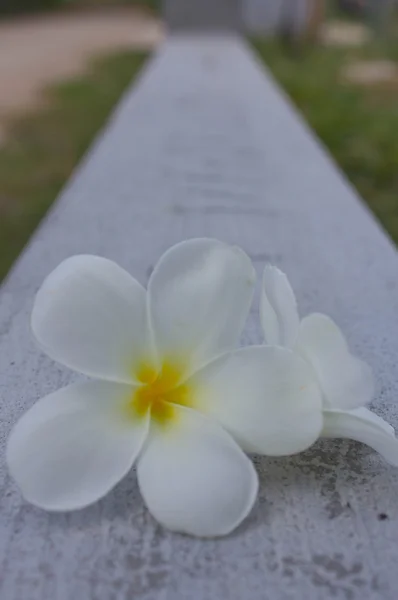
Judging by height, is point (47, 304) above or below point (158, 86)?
above

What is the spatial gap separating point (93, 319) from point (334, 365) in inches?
8.3

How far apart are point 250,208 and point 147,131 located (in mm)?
1077

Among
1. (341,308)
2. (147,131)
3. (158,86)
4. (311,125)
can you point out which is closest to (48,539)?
(341,308)

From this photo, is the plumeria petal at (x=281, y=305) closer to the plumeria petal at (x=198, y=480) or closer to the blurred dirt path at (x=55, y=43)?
the plumeria petal at (x=198, y=480)

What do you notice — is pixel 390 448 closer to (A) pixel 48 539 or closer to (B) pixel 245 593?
(B) pixel 245 593

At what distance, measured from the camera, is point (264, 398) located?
72 cm

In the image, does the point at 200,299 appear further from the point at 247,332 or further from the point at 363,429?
the point at 247,332

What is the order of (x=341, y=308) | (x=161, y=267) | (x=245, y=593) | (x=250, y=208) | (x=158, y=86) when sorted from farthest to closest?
(x=158, y=86) < (x=250, y=208) < (x=341, y=308) < (x=161, y=267) < (x=245, y=593)

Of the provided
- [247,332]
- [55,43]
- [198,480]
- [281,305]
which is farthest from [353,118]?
[55,43]

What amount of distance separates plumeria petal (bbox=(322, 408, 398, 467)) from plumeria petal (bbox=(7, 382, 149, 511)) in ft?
0.53

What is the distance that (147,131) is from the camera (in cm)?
284

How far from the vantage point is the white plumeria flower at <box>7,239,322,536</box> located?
68 cm

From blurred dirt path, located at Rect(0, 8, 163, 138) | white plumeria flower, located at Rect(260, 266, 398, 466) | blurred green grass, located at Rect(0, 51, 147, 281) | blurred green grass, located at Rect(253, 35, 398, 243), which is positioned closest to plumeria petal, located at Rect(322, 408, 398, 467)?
white plumeria flower, located at Rect(260, 266, 398, 466)

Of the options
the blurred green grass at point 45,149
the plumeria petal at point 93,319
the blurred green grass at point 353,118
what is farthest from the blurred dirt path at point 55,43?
the plumeria petal at point 93,319
